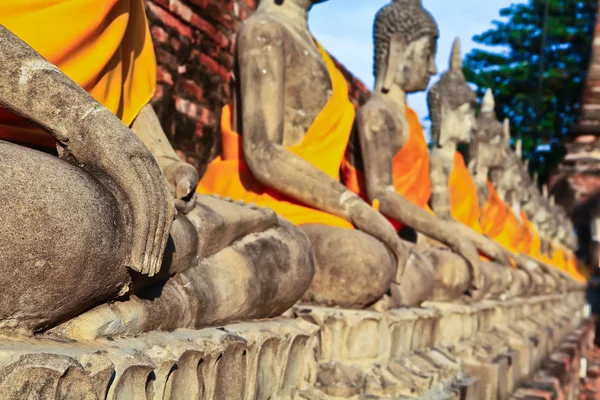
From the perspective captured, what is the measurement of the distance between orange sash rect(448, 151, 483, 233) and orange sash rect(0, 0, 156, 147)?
413cm

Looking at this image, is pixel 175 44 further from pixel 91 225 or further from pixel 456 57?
pixel 456 57

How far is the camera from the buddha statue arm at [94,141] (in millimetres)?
1646

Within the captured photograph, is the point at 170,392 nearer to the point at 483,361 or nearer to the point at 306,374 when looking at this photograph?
the point at 306,374

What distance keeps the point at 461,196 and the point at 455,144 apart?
16.4 inches

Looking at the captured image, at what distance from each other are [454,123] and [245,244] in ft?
13.4

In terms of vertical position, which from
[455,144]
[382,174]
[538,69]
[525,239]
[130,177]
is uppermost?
[538,69]

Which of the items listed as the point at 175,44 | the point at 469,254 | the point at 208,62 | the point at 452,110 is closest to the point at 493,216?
the point at 452,110

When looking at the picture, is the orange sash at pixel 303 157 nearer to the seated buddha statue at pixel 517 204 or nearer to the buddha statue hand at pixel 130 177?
the buddha statue hand at pixel 130 177

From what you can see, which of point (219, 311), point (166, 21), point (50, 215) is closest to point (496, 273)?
point (166, 21)

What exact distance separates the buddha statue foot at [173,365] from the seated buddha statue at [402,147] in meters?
1.69

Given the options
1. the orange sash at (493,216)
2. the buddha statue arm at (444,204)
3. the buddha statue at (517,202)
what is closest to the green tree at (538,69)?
the buddha statue at (517,202)

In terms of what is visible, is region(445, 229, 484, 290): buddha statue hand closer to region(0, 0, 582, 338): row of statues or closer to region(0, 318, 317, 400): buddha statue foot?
region(0, 0, 582, 338): row of statues

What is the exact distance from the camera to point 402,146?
14.7ft

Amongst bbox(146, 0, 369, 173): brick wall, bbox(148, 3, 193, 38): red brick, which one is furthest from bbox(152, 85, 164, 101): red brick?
bbox(148, 3, 193, 38): red brick
